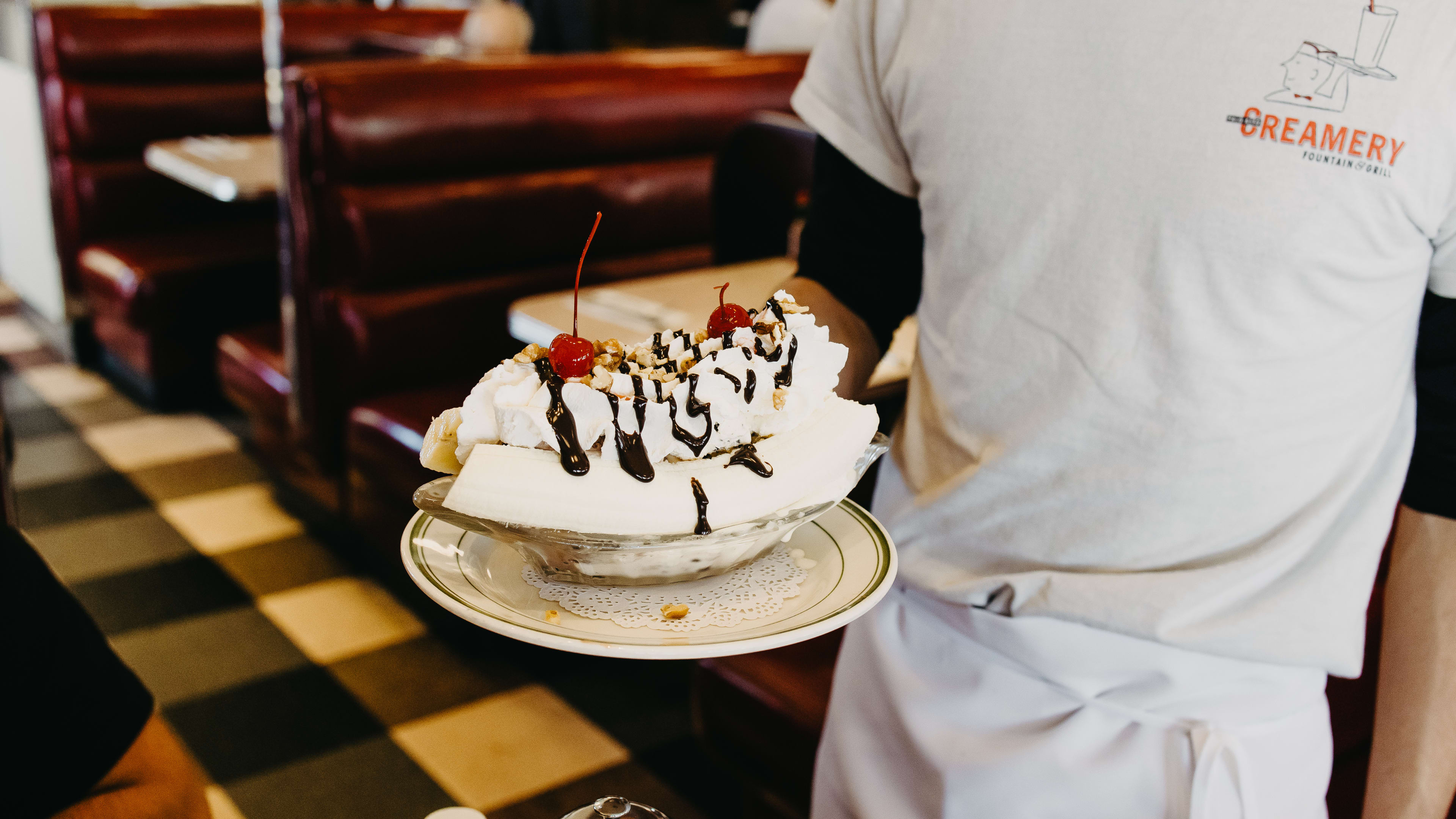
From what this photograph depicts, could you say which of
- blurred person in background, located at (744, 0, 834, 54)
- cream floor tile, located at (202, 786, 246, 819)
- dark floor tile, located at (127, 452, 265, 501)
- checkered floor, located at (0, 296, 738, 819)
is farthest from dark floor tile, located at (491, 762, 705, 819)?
blurred person in background, located at (744, 0, 834, 54)

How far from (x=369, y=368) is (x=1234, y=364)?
2145 millimetres

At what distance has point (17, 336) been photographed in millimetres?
4699

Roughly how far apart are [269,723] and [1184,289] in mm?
2015

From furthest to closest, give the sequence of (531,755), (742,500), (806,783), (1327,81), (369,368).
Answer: (369,368) → (531,755) → (806,783) → (1327,81) → (742,500)

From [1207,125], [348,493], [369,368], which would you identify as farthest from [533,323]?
[1207,125]

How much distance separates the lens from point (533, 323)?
6.54 ft

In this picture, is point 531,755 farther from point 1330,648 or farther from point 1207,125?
point 1207,125

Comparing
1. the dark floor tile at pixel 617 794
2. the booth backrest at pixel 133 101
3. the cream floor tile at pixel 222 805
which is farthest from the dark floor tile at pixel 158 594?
the booth backrest at pixel 133 101

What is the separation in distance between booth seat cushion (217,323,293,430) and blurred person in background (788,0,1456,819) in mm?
2174

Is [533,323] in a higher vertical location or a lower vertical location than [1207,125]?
lower

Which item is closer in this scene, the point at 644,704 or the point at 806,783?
the point at 806,783

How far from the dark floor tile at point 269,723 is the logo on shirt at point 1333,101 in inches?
77.6

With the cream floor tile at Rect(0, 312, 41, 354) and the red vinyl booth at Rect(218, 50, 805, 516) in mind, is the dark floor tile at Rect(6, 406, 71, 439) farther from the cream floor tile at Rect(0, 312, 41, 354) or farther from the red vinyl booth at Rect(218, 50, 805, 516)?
the red vinyl booth at Rect(218, 50, 805, 516)

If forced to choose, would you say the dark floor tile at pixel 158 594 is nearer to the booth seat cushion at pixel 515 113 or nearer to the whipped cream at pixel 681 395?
the booth seat cushion at pixel 515 113
